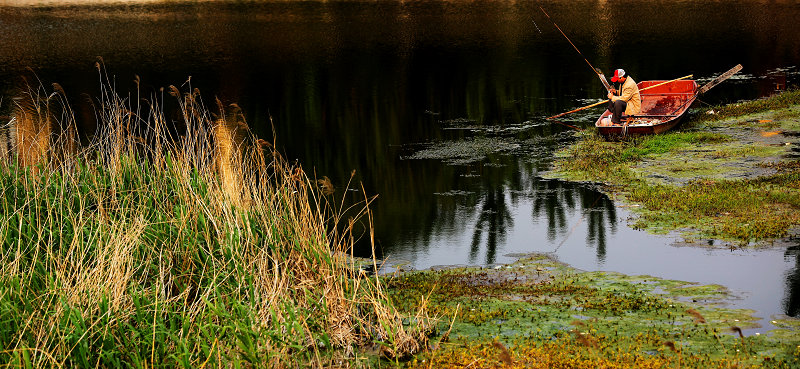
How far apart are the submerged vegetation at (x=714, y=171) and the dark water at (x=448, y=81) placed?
0.57 meters

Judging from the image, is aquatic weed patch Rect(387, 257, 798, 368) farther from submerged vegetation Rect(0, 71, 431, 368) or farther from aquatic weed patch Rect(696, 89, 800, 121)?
aquatic weed patch Rect(696, 89, 800, 121)

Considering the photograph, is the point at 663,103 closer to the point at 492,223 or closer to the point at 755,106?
the point at 755,106

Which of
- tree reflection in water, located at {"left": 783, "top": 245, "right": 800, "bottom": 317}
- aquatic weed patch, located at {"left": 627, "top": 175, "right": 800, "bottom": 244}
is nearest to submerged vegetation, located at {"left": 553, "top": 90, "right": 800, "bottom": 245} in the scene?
aquatic weed patch, located at {"left": 627, "top": 175, "right": 800, "bottom": 244}

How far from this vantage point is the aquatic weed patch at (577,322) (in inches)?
310

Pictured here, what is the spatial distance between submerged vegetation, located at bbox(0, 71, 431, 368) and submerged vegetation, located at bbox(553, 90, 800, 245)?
5.52m

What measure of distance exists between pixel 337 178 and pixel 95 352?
979cm

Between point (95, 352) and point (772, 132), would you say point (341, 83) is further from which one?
point (95, 352)

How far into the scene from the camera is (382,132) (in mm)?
21609

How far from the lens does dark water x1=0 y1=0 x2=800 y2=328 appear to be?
42.1 feet

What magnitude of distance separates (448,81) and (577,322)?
20467mm

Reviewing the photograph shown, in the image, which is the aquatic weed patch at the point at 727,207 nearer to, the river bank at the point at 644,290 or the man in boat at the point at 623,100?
the river bank at the point at 644,290

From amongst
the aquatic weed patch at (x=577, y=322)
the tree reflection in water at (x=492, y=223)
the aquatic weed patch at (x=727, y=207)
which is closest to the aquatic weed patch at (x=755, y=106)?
the aquatic weed patch at (x=727, y=207)

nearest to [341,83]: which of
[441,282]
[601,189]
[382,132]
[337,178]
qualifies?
[382,132]

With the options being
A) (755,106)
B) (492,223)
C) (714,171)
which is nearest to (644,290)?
(492,223)
